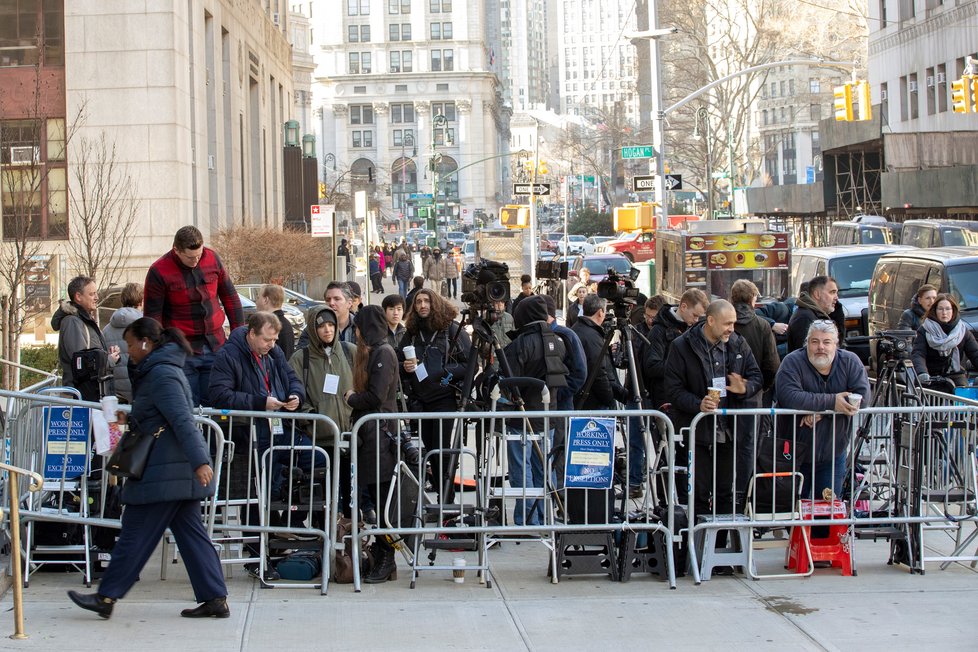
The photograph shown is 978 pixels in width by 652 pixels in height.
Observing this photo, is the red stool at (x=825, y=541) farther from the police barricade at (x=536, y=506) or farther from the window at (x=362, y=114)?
the window at (x=362, y=114)

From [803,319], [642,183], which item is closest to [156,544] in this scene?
[803,319]

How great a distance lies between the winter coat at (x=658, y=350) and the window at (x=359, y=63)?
15179 centimetres

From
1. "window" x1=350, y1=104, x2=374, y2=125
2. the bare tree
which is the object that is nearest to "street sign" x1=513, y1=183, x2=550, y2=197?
the bare tree

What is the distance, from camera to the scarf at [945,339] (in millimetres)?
12953

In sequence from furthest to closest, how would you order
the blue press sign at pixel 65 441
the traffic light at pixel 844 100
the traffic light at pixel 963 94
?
1. the traffic light at pixel 844 100
2. the traffic light at pixel 963 94
3. the blue press sign at pixel 65 441

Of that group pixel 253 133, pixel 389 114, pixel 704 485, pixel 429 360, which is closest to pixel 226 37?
pixel 253 133

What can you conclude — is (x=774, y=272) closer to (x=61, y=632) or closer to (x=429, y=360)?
(x=429, y=360)

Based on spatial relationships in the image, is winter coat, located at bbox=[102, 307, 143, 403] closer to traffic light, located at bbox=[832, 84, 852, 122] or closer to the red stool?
the red stool

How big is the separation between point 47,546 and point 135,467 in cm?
181

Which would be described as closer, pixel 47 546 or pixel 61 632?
pixel 61 632

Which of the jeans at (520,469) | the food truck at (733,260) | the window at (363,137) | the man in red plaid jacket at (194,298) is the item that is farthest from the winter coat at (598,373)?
the window at (363,137)

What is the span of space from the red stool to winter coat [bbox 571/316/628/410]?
2389mm

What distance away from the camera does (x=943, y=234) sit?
29.3 m

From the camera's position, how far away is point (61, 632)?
23.7ft
